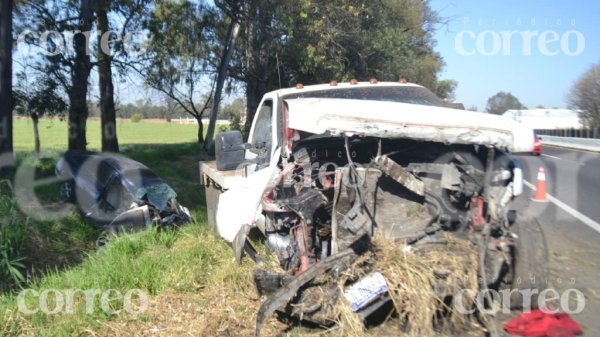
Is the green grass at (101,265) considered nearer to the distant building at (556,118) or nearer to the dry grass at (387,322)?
the dry grass at (387,322)

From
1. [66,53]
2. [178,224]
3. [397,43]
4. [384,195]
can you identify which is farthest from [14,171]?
[397,43]

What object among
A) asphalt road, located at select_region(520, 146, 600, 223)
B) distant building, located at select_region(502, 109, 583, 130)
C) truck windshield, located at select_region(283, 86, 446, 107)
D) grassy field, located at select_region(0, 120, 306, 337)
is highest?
distant building, located at select_region(502, 109, 583, 130)

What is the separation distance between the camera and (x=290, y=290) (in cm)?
379

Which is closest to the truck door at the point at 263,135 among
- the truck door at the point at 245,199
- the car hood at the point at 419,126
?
the truck door at the point at 245,199

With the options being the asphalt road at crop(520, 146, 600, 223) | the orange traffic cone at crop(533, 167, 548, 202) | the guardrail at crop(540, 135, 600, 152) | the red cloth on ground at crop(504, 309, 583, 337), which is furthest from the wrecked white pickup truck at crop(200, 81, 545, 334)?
the guardrail at crop(540, 135, 600, 152)

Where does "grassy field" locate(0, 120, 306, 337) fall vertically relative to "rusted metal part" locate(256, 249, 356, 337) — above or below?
below

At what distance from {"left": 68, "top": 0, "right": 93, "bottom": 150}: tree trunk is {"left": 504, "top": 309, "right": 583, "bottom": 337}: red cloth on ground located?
36.4ft

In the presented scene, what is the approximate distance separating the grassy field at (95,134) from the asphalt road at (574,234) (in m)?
12.1

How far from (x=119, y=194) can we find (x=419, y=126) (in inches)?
201

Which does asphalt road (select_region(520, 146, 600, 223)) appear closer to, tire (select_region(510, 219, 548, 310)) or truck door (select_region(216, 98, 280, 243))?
tire (select_region(510, 219, 548, 310))

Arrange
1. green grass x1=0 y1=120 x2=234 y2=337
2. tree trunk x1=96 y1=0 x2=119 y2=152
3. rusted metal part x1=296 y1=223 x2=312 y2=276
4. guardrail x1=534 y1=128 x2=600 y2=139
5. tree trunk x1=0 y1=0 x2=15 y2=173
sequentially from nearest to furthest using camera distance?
green grass x1=0 y1=120 x2=234 y2=337
rusted metal part x1=296 y1=223 x2=312 y2=276
tree trunk x1=0 y1=0 x2=15 y2=173
tree trunk x1=96 y1=0 x2=119 y2=152
guardrail x1=534 y1=128 x2=600 y2=139

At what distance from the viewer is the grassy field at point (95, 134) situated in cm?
2167

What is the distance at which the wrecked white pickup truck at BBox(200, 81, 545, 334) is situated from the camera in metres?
4.14

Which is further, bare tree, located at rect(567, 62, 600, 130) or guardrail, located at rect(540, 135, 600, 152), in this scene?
bare tree, located at rect(567, 62, 600, 130)
